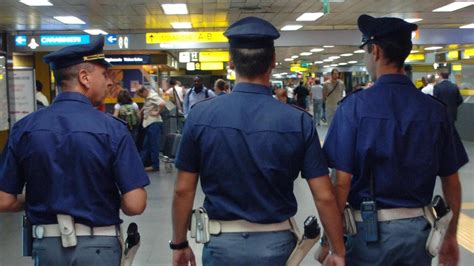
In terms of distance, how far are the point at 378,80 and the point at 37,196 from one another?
1649 millimetres

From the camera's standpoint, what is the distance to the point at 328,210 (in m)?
2.54

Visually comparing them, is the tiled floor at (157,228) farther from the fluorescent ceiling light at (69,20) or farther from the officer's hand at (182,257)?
the fluorescent ceiling light at (69,20)

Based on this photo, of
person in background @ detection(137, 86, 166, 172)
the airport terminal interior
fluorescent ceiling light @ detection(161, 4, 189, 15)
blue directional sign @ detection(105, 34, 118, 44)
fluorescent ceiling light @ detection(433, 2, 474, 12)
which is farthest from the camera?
blue directional sign @ detection(105, 34, 118, 44)

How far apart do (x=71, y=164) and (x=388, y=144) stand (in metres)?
1.39

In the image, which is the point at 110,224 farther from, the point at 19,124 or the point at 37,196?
the point at 19,124

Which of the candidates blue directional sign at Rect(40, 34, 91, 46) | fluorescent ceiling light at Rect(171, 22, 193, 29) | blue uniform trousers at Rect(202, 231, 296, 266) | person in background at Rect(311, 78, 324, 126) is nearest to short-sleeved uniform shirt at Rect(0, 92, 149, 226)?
blue uniform trousers at Rect(202, 231, 296, 266)

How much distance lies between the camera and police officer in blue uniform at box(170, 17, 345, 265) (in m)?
2.48

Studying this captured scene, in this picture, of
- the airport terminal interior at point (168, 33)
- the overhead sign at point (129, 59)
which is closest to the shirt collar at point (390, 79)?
the airport terminal interior at point (168, 33)

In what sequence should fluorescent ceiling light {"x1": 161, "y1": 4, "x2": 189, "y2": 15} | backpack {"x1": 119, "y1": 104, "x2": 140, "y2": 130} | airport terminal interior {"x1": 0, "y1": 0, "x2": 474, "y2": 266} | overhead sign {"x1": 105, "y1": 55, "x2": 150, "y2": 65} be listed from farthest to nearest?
overhead sign {"x1": 105, "y1": 55, "x2": 150, "y2": 65}, fluorescent ceiling light {"x1": 161, "y1": 4, "x2": 189, "y2": 15}, airport terminal interior {"x1": 0, "y1": 0, "x2": 474, "y2": 266}, backpack {"x1": 119, "y1": 104, "x2": 140, "y2": 130}

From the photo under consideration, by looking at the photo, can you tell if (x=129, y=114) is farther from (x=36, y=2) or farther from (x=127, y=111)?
(x=36, y=2)

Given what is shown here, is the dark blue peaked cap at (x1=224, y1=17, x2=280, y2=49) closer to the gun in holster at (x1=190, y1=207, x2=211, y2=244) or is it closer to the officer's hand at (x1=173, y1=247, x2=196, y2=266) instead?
the gun in holster at (x1=190, y1=207, x2=211, y2=244)

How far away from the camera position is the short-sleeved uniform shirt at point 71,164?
8.34 feet

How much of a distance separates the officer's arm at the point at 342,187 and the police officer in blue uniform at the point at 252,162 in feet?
0.35

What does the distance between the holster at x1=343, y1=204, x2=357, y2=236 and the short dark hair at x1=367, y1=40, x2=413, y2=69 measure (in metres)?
0.74
